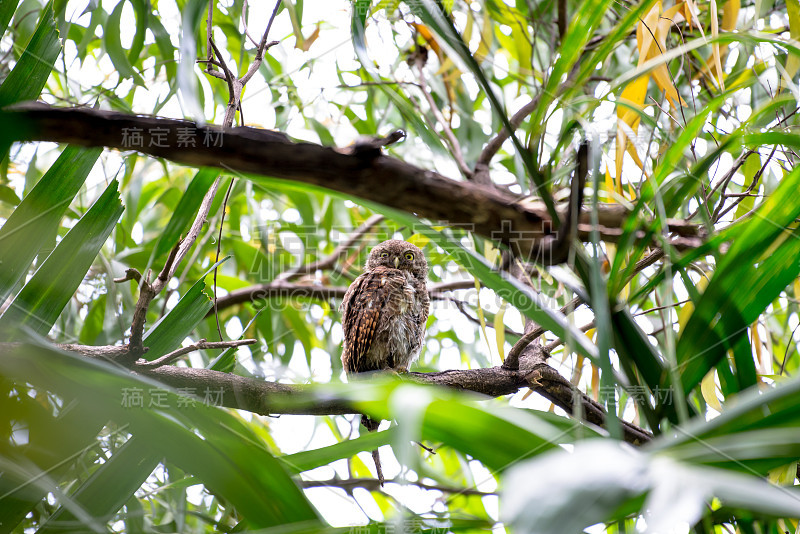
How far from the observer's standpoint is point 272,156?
76 cm

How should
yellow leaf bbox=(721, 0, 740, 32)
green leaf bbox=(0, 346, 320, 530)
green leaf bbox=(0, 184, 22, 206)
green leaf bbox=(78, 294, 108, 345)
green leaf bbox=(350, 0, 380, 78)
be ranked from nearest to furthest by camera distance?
green leaf bbox=(0, 346, 320, 530) → green leaf bbox=(350, 0, 380, 78) → yellow leaf bbox=(721, 0, 740, 32) → green leaf bbox=(0, 184, 22, 206) → green leaf bbox=(78, 294, 108, 345)

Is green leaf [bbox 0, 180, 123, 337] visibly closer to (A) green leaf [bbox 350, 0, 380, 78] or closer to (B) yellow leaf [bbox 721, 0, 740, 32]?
(A) green leaf [bbox 350, 0, 380, 78]

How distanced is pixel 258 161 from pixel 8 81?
0.69 m

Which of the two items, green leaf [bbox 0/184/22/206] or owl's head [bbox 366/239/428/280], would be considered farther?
owl's head [bbox 366/239/428/280]

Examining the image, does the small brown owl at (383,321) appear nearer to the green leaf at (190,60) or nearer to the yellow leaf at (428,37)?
the yellow leaf at (428,37)

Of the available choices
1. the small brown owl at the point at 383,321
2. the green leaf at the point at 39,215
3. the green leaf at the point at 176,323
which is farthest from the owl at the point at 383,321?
the green leaf at the point at 39,215

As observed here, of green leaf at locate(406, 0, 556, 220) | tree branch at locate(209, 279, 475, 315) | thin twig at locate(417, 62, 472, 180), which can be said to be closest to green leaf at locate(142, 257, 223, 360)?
green leaf at locate(406, 0, 556, 220)

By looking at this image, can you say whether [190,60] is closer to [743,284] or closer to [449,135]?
[743,284]

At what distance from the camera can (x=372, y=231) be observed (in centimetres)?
328

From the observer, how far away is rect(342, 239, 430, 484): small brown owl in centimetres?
240

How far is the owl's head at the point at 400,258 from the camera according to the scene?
2.81 metres

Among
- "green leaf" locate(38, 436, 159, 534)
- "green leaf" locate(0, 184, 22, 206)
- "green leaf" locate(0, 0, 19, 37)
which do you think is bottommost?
"green leaf" locate(38, 436, 159, 534)

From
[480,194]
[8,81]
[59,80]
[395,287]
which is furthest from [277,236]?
[480,194]

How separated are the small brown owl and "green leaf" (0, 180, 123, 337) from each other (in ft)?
4.34
